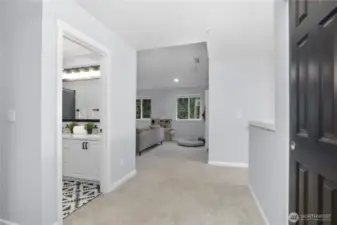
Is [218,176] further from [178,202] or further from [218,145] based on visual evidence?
[178,202]

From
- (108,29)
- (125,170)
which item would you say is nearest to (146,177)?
(125,170)

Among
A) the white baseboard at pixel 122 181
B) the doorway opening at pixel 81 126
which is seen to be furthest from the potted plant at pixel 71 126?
the white baseboard at pixel 122 181

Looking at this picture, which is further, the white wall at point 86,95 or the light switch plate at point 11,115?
the white wall at point 86,95

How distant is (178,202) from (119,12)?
251 centimetres

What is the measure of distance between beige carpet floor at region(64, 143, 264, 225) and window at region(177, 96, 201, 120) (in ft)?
20.3

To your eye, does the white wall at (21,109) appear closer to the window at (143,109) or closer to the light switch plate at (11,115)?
the light switch plate at (11,115)

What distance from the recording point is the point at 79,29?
2594mm

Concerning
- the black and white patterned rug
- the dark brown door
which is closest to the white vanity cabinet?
the black and white patterned rug

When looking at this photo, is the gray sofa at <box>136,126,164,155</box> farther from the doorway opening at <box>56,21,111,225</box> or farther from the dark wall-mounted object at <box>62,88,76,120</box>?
the dark wall-mounted object at <box>62,88,76,120</box>

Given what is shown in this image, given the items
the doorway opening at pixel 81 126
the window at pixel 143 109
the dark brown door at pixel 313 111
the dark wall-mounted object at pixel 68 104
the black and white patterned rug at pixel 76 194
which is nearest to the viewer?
the dark brown door at pixel 313 111

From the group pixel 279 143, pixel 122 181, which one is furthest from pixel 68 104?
pixel 279 143
